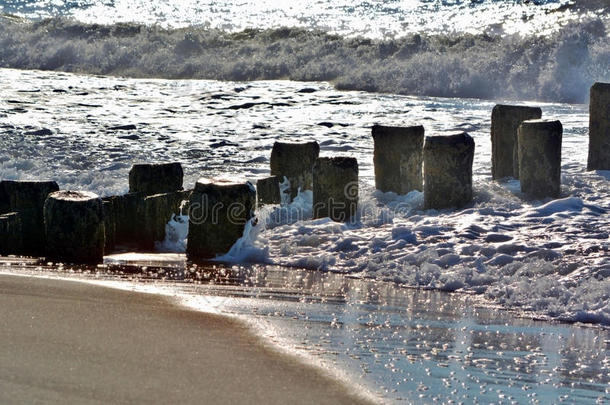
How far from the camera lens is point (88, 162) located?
12336mm

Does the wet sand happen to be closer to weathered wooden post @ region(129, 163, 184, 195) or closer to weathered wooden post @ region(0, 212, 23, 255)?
weathered wooden post @ region(0, 212, 23, 255)

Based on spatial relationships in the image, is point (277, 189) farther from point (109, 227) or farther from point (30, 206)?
point (30, 206)

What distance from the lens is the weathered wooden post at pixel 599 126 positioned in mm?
8818

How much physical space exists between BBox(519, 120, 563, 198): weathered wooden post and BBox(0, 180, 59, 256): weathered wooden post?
11.3 feet

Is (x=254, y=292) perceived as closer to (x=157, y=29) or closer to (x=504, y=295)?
(x=504, y=295)

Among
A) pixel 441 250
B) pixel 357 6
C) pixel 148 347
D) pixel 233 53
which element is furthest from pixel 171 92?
pixel 148 347

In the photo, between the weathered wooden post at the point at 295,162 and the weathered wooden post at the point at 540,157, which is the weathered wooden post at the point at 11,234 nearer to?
the weathered wooden post at the point at 295,162

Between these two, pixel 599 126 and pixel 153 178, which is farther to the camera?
pixel 599 126

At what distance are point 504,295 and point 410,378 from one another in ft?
6.64

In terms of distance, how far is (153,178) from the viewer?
25.7 ft

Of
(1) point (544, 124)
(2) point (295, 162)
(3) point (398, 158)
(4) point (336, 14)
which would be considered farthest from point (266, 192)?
(4) point (336, 14)

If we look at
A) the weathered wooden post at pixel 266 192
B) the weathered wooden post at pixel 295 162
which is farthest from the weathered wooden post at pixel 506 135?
the weathered wooden post at pixel 266 192

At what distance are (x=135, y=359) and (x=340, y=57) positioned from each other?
18058mm

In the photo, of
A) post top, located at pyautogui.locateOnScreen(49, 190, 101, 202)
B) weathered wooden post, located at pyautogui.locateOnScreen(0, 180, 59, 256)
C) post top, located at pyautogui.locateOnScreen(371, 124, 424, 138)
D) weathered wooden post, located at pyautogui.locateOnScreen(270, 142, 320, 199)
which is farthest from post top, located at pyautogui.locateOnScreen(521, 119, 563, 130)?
weathered wooden post, located at pyautogui.locateOnScreen(0, 180, 59, 256)
